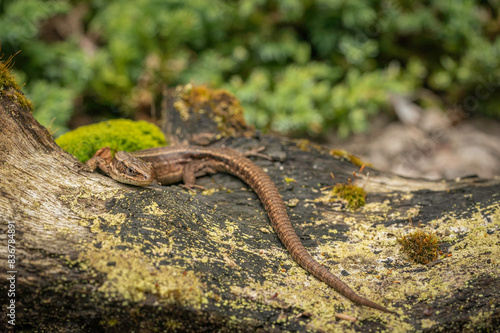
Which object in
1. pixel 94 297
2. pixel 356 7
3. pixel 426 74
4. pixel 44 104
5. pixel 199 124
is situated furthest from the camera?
pixel 426 74

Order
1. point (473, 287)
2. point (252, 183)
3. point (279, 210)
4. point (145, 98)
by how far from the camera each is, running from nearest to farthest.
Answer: point (473, 287) → point (279, 210) → point (252, 183) → point (145, 98)

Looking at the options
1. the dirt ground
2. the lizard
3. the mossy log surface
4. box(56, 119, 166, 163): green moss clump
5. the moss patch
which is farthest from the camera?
the dirt ground

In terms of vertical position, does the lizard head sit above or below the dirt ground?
below

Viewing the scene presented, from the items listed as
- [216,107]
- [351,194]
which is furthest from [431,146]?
[216,107]

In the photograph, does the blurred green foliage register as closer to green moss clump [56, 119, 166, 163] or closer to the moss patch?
the moss patch

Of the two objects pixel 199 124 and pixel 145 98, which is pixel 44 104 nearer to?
pixel 145 98

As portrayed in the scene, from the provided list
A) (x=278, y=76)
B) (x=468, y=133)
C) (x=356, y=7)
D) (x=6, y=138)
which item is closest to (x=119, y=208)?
(x=6, y=138)

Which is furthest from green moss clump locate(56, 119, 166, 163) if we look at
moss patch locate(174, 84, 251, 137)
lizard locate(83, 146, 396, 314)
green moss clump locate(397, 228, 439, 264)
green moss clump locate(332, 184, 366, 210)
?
green moss clump locate(397, 228, 439, 264)
